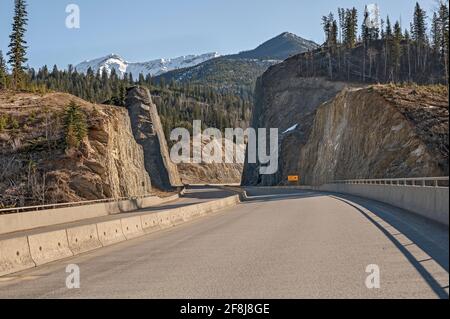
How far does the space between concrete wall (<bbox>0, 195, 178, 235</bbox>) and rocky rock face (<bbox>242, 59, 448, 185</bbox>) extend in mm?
22414

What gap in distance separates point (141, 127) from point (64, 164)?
57.8 m

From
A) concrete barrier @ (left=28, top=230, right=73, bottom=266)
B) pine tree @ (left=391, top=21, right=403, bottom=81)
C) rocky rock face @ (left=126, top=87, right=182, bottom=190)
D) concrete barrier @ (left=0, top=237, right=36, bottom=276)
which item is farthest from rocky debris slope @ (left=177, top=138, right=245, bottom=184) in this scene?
concrete barrier @ (left=0, top=237, right=36, bottom=276)

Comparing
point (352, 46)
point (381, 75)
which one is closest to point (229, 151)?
point (352, 46)

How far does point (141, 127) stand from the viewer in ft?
358

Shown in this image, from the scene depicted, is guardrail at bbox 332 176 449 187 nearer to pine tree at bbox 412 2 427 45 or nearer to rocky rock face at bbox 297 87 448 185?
rocky rock face at bbox 297 87 448 185

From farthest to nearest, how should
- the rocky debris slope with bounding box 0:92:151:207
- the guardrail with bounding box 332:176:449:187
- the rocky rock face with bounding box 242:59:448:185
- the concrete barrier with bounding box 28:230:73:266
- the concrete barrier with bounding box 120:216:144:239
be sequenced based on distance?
the rocky debris slope with bounding box 0:92:151:207 < the rocky rock face with bounding box 242:59:448:185 < the concrete barrier with bounding box 120:216:144:239 < the guardrail with bounding box 332:176:449:187 < the concrete barrier with bounding box 28:230:73:266

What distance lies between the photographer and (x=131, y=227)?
20.2 m

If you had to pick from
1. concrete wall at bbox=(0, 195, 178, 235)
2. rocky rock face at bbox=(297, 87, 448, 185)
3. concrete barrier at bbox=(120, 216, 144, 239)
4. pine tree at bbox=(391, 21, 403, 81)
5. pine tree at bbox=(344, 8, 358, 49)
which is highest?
pine tree at bbox=(344, 8, 358, 49)

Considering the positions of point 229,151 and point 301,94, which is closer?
point 301,94

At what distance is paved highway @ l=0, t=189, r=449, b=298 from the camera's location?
838 centimetres

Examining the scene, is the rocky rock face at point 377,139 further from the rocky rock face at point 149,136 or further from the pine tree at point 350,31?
the pine tree at point 350,31

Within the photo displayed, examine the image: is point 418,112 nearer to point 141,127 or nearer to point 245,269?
point 245,269
